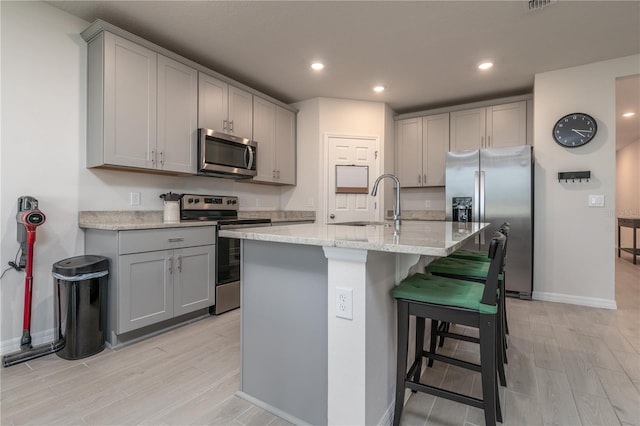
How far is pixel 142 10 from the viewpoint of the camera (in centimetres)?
243

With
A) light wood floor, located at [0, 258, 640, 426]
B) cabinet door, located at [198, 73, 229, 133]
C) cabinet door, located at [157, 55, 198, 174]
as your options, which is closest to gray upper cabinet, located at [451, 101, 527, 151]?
light wood floor, located at [0, 258, 640, 426]

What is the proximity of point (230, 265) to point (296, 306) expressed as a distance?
184cm

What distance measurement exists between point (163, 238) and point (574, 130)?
14.0ft

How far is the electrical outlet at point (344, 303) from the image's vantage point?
1.26 metres

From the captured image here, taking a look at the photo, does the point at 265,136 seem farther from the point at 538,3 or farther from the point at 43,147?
the point at 538,3

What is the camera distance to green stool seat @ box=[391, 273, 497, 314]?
4.28 feet

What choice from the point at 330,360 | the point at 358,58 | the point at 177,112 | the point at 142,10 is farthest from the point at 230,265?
the point at 358,58

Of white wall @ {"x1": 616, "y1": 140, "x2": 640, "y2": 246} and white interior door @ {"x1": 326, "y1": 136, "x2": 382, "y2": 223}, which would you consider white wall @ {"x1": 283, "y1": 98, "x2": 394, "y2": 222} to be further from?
white wall @ {"x1": 616, "y1": 140, "x2": 640, "y2": 246}

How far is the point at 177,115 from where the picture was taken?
9.59 ft

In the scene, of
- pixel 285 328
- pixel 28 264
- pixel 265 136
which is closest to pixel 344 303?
pixel 285 328

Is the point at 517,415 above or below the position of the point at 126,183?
below

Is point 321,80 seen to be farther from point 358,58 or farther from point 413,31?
point 413,31

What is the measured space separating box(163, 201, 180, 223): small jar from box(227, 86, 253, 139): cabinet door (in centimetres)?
102

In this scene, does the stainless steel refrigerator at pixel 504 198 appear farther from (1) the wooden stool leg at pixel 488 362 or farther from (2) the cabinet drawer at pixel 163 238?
(2) the cabinet drawer at pixel 163 238
